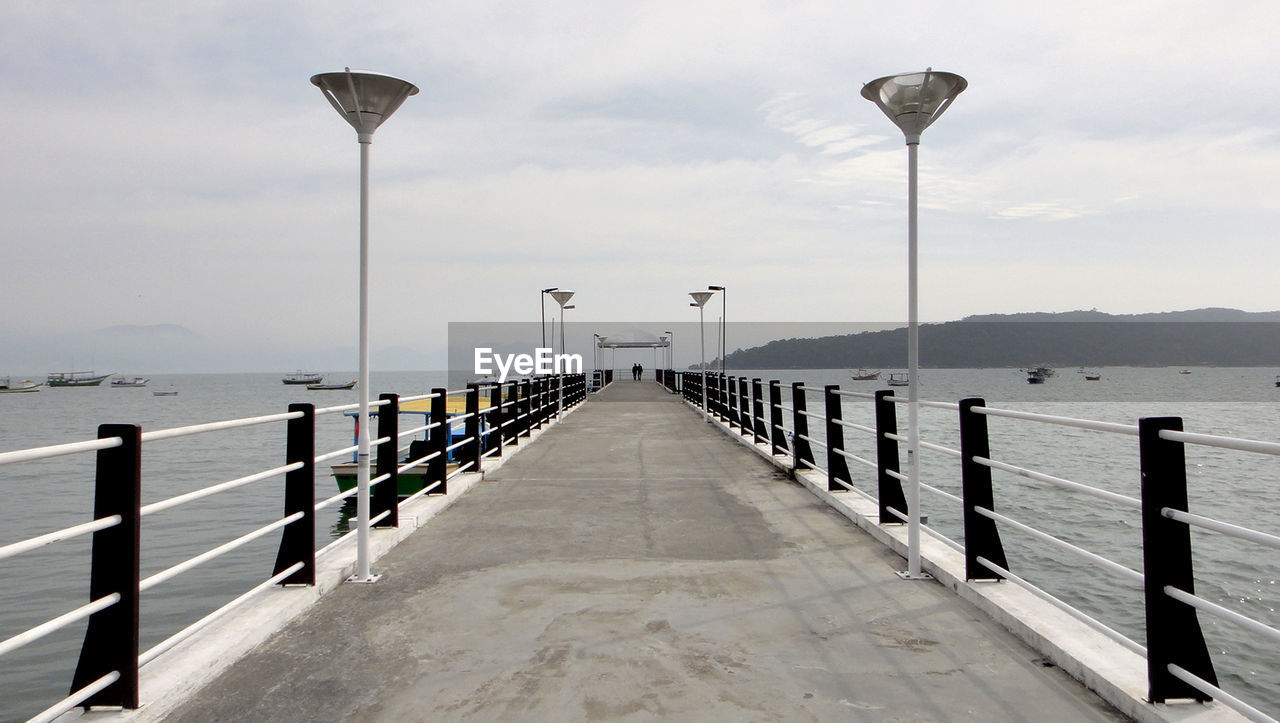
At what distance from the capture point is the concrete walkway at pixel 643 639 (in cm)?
333

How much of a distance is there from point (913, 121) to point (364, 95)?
3754 millimetres

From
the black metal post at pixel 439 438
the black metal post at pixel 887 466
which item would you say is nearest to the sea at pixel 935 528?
the black metal post at pixel 439 438

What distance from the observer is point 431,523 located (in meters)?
7.23

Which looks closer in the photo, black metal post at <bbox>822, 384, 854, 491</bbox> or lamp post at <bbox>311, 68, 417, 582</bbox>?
lamp post at <bbox>311, 68, 417, 582</bbox>

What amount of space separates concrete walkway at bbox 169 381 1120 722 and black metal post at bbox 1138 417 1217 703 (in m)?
0.30

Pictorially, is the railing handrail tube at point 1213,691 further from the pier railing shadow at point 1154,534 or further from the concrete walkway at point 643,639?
the concrete walkway at point 643,639

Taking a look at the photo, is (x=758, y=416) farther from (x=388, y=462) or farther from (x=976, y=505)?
(x=976, y=505)

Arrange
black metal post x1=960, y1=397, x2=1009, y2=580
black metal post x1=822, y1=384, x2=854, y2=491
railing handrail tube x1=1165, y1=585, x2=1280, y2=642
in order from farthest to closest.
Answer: black metal post x1=822, y1=384, x2=854, y2=491 → black metal post x1=960, y1=397, x2=1009, y2=580 → railing handrail tube x1=1165, y1=585, x2=1280, y2=642

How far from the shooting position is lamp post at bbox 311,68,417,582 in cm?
530

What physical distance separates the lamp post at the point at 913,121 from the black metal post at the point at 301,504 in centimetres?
379

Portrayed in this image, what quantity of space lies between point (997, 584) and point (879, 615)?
85 centimetres

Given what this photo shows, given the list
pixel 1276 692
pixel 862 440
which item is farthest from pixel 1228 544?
pixel 862 440

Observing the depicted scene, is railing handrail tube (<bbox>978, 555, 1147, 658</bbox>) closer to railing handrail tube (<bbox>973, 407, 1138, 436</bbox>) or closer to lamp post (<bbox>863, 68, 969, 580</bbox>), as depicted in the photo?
lamp post (<bbox>863, 68, 969, 580</bbox>)

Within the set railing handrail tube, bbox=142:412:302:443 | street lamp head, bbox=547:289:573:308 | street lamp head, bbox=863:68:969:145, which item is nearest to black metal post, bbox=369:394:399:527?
→ railing handrail tube, bbox=142:412:302:443
